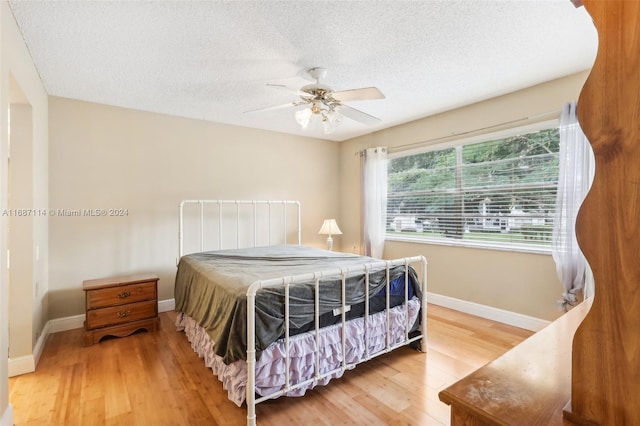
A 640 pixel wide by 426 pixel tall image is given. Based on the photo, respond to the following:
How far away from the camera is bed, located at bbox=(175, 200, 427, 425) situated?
178 centimetres

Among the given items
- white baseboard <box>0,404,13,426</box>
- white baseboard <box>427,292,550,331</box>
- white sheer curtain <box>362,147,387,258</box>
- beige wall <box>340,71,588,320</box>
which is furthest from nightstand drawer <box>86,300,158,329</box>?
white baseboard <box>427,292,550,331</box>

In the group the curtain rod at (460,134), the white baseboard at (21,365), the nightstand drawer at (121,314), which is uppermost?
the curtain rod at (460,134)

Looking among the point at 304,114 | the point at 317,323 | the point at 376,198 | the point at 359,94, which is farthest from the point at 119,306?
the point at 376,198

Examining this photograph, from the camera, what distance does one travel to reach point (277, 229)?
4469 millimetres

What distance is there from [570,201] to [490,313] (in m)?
1.37

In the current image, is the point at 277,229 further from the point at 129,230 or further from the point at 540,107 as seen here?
the point at 540,107

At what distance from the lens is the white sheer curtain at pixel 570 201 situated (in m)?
2.55

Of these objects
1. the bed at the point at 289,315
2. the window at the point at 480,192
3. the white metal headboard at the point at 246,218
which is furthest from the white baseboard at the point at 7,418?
the window at the point at 480,192

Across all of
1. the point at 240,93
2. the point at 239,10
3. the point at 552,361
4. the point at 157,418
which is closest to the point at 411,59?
the point at 239,10

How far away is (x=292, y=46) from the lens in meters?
2.16

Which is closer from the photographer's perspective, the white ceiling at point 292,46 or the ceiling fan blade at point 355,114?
the white ceiling at point 292,46

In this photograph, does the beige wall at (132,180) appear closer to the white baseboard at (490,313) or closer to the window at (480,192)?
the window at (480,192)

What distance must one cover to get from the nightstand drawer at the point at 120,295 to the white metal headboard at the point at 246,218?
512mm

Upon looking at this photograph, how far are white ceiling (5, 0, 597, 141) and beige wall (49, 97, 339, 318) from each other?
35cm
